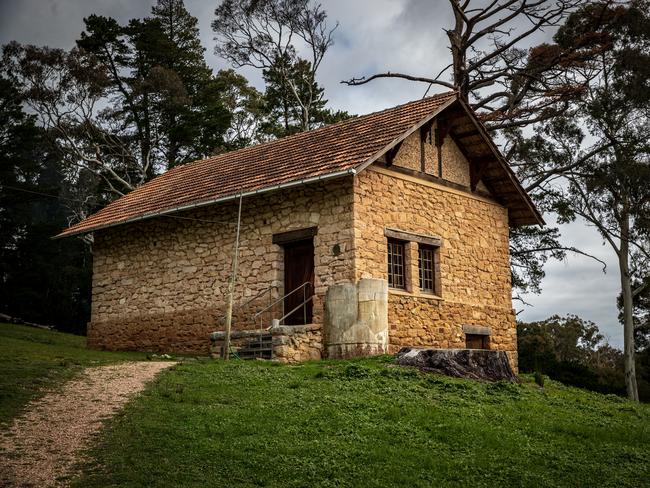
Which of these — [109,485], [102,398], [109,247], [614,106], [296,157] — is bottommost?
[109,485]

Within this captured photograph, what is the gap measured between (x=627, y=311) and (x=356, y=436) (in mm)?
19955

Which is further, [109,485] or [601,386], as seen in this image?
[601,386]

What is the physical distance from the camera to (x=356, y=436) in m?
8.95

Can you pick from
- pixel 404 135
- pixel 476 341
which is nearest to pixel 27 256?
pixel 476 341

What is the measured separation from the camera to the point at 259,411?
9.86 meters

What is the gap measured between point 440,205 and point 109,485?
41.7 ft

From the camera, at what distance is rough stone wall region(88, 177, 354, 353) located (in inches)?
646

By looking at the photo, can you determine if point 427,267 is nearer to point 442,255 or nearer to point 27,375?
point 442,255

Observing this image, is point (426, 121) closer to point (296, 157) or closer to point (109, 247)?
point (296, 157)

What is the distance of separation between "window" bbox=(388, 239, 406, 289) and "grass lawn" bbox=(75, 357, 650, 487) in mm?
4586

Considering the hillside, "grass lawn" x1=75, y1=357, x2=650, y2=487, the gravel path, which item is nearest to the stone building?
the hillside

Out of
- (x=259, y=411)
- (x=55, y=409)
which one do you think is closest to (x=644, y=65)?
(x=259, y=411)

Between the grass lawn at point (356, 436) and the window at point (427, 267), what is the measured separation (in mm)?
5438

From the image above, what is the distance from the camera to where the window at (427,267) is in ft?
58.8
